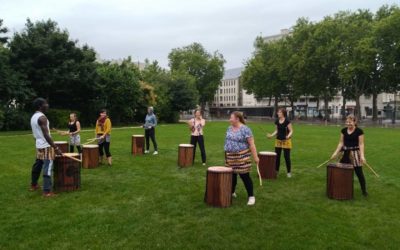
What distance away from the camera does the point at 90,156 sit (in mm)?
11930

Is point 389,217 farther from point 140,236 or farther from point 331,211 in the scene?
point 140,236

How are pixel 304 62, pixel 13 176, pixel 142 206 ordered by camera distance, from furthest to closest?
pixel 304 62
pixel 13 176
pixel 142 206

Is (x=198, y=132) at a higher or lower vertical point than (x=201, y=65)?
lower

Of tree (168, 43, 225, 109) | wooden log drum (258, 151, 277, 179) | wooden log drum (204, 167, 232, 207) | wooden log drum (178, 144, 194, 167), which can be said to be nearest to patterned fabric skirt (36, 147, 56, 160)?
wooden log drum (204, 167, 232, 207)

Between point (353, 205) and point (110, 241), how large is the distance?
479 centimetres

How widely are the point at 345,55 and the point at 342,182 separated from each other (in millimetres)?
40447

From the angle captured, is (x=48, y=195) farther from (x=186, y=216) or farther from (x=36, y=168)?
(x=186, y=216)

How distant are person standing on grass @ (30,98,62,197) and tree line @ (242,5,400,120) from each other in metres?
39.4

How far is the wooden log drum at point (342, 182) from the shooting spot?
8.23 meters

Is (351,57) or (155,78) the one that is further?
(155,78)

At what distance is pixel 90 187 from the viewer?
9328 millimetres

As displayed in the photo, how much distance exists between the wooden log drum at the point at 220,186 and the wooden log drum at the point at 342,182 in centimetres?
229

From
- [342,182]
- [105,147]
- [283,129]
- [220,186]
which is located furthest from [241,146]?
[105,147]

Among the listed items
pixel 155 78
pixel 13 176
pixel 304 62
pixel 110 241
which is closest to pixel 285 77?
pixel 304 62
